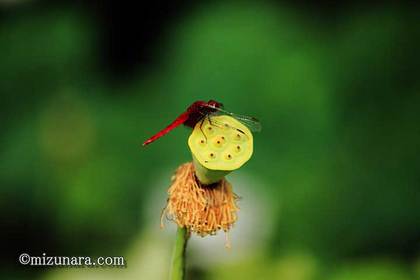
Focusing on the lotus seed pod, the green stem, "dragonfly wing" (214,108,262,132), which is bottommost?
the green stem

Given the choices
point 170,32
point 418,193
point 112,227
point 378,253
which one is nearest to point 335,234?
point 378,253

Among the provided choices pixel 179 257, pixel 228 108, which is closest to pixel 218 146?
pixel 179 257

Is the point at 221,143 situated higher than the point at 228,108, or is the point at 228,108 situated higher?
the point at 228,108

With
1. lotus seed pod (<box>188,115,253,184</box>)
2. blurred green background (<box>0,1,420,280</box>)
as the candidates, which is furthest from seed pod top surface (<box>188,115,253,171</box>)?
blurred green background (<box>0,1,420,280</box>)

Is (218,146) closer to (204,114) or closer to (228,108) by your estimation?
(204,114)

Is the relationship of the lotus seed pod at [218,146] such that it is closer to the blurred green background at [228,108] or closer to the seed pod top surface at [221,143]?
the seed pod top surface at [221,143]

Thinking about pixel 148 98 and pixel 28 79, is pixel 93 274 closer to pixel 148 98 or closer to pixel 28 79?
pixel 148 98

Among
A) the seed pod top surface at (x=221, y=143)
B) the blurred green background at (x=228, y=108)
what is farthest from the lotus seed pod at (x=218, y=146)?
the blurred green background at (x=228, y=108)

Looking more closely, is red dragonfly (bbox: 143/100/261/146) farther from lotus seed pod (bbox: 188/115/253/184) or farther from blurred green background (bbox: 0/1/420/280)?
blurred green background (bbox: 0/1/420/280)
